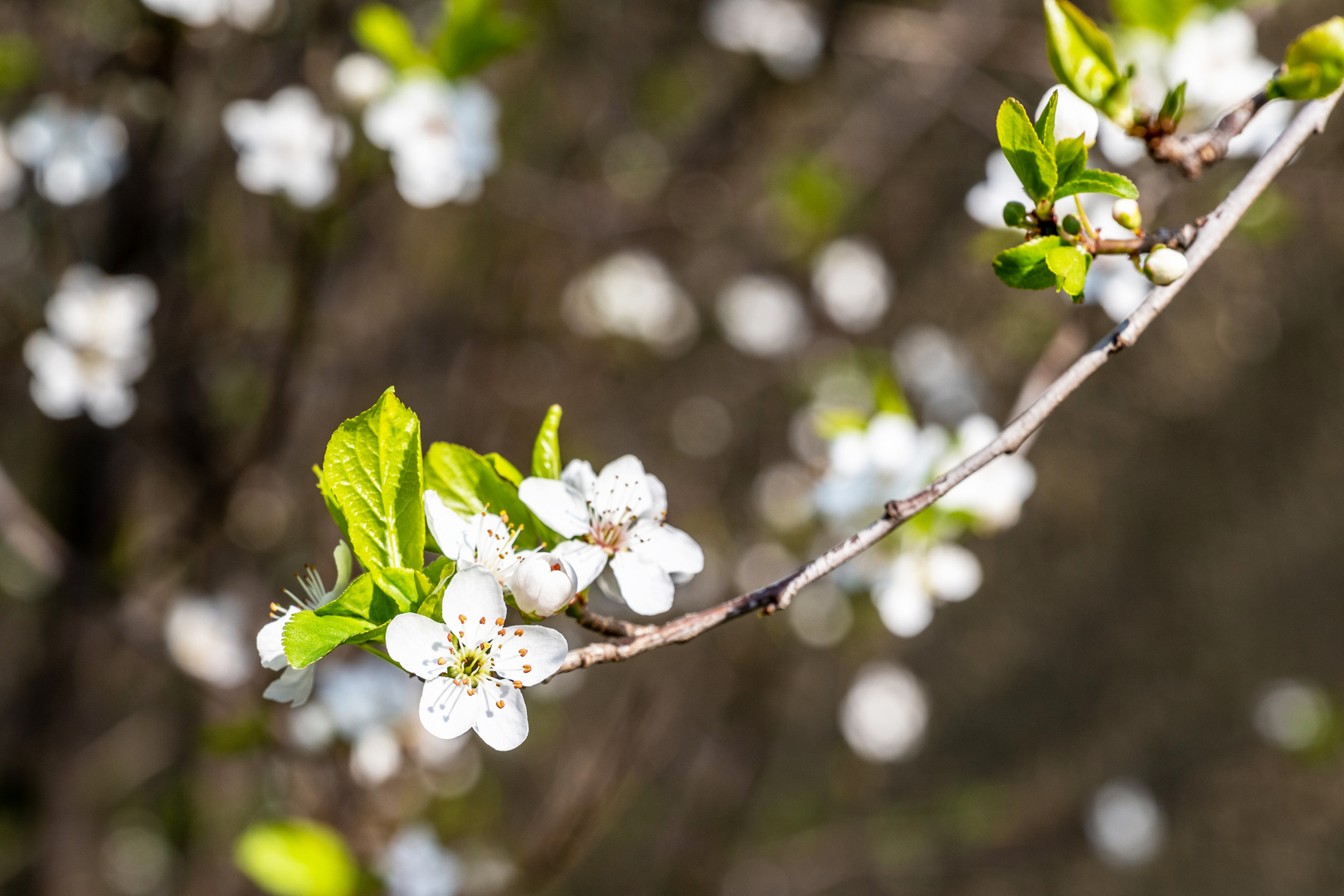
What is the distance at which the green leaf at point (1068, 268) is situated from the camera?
492 mm

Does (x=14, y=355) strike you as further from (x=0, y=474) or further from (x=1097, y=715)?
(x=1097, y=715)

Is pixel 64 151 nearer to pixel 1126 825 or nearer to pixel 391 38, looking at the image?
pixel 391 38

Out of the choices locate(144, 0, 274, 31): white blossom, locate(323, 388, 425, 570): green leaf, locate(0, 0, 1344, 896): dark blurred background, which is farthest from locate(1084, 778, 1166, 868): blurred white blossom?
locate(144, 0, 274, 31): white blossom

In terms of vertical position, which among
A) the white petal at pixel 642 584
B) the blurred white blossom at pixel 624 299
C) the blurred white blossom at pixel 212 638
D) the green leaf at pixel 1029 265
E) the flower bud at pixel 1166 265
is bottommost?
the blurred white blossom at pixel 212 638

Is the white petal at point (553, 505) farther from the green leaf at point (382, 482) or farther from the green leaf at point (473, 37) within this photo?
the green leaf at point (473, 37)

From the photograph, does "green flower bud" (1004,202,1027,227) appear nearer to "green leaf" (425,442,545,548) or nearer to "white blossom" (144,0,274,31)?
"green leaf" (425,442,545,548)


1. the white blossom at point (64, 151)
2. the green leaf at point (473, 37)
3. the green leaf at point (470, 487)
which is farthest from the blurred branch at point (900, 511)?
the white blossom at point (64, 151)

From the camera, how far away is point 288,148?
118 cm

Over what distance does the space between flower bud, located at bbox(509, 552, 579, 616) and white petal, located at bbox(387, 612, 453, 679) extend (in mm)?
47

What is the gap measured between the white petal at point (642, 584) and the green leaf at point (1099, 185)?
0.33 meters

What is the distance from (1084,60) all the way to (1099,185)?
0.11 meters

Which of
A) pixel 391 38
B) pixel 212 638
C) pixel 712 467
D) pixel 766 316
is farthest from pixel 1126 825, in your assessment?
pixel 391 38

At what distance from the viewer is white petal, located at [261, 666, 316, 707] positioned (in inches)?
20.2

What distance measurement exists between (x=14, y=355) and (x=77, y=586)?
71cm
